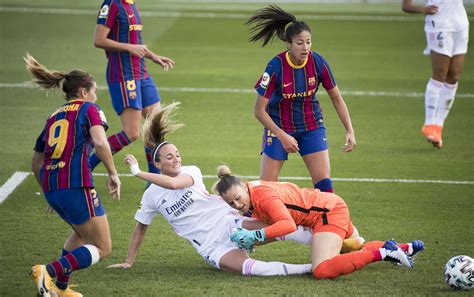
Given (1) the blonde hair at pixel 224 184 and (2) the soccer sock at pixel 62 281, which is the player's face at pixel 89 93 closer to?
(1) the blonde hair at pixel 224 184

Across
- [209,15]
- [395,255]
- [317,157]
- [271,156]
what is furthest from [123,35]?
[209,15]

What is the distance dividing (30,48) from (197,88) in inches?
191

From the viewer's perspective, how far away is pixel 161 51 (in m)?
20.0

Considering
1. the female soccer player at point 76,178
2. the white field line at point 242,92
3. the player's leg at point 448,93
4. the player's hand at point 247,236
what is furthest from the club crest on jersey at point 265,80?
the white field line at point 242,92

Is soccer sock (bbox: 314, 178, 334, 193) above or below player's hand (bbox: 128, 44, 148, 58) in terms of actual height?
below

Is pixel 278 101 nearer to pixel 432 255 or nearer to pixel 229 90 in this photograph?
pixel 432 255

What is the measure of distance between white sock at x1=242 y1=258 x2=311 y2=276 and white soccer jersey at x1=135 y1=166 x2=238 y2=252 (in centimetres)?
40

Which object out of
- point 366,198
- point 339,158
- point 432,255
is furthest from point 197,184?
point 339,158

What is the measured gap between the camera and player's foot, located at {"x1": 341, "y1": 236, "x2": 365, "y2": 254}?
8227 millimetres

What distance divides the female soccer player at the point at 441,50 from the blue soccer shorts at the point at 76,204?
265 inches

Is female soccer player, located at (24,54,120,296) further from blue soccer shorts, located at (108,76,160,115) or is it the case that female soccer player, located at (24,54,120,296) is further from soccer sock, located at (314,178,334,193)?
blue soccer shorts, located at (108,76,160,115)

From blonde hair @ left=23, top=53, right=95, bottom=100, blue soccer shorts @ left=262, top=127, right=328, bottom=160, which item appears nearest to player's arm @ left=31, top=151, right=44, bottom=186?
blonde hair @ left=23, top=53, right=95, bottom=100

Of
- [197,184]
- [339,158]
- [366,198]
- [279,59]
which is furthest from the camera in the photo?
[339,158]

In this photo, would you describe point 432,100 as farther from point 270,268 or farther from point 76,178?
point 76,178
